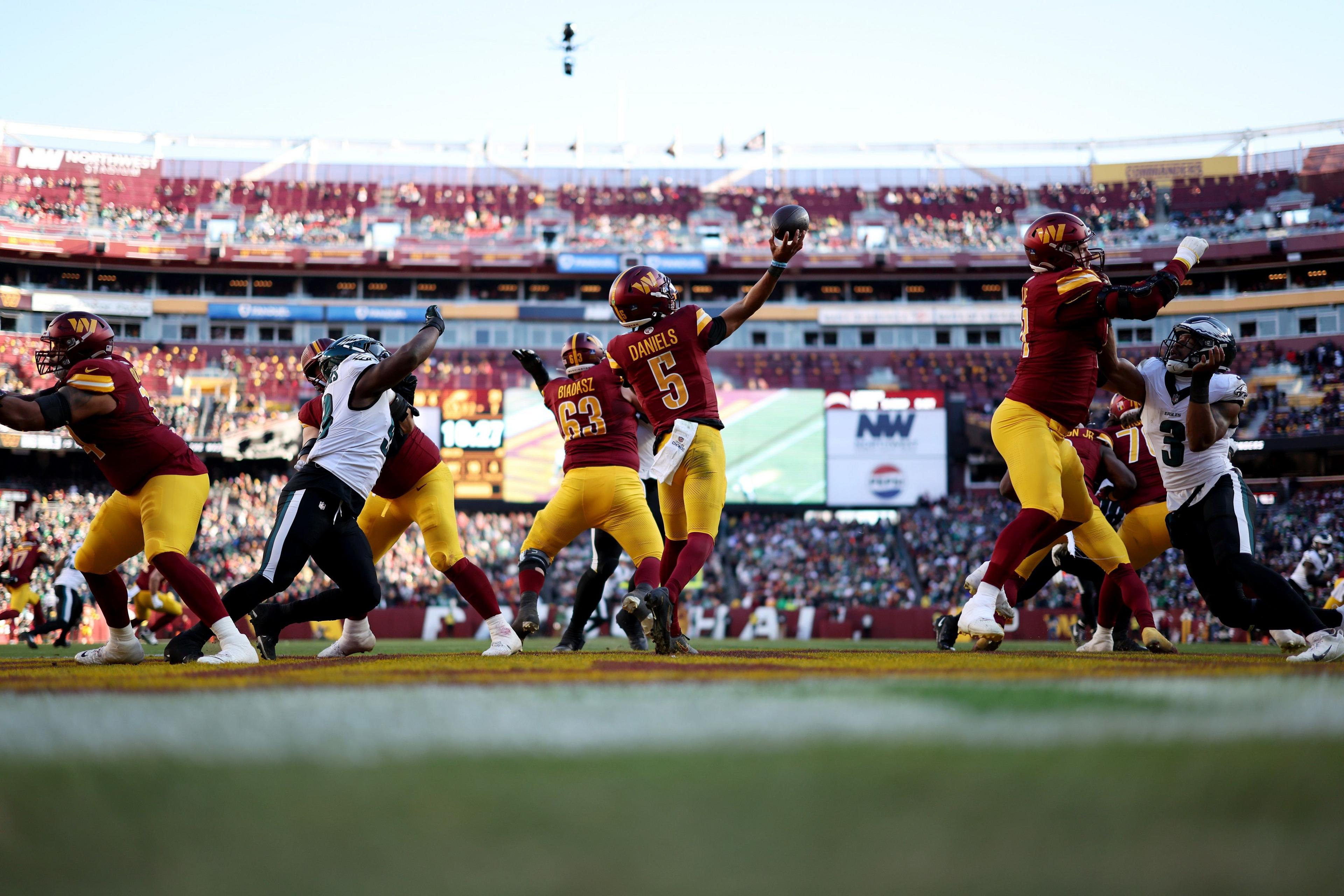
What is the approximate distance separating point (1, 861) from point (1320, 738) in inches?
A: 88.4

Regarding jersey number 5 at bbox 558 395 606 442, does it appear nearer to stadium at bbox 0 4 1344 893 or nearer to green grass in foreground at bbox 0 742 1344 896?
stadium at bbox 0 4 1344 893

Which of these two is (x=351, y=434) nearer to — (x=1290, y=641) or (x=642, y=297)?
(x=642, y=297)

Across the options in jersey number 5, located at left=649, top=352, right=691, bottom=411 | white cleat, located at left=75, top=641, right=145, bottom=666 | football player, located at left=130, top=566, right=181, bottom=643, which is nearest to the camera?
white cleat, located at left=75, top=641, right=145, bottom=666

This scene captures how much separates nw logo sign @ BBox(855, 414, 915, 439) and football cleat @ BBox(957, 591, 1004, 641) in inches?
1056

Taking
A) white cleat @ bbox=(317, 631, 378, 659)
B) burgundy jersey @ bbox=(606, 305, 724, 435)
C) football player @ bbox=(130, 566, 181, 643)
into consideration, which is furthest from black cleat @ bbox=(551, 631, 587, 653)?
football player @ bbox=(130, 566, 181, 643)

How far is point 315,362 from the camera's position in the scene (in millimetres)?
6859

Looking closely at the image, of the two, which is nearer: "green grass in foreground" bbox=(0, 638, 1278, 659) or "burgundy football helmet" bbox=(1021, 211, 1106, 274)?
"burgundy football helmet" bbox=(1021, 211, 1106, 274)

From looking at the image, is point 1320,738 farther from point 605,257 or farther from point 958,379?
point 605,257

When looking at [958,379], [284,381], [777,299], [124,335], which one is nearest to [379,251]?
[284,381]

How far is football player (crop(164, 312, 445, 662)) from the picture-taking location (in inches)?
223

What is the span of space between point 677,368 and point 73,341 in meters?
3.56

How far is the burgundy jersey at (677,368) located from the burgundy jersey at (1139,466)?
3.82 m

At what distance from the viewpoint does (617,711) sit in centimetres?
267

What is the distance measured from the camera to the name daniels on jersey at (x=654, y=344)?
21.7 ft
